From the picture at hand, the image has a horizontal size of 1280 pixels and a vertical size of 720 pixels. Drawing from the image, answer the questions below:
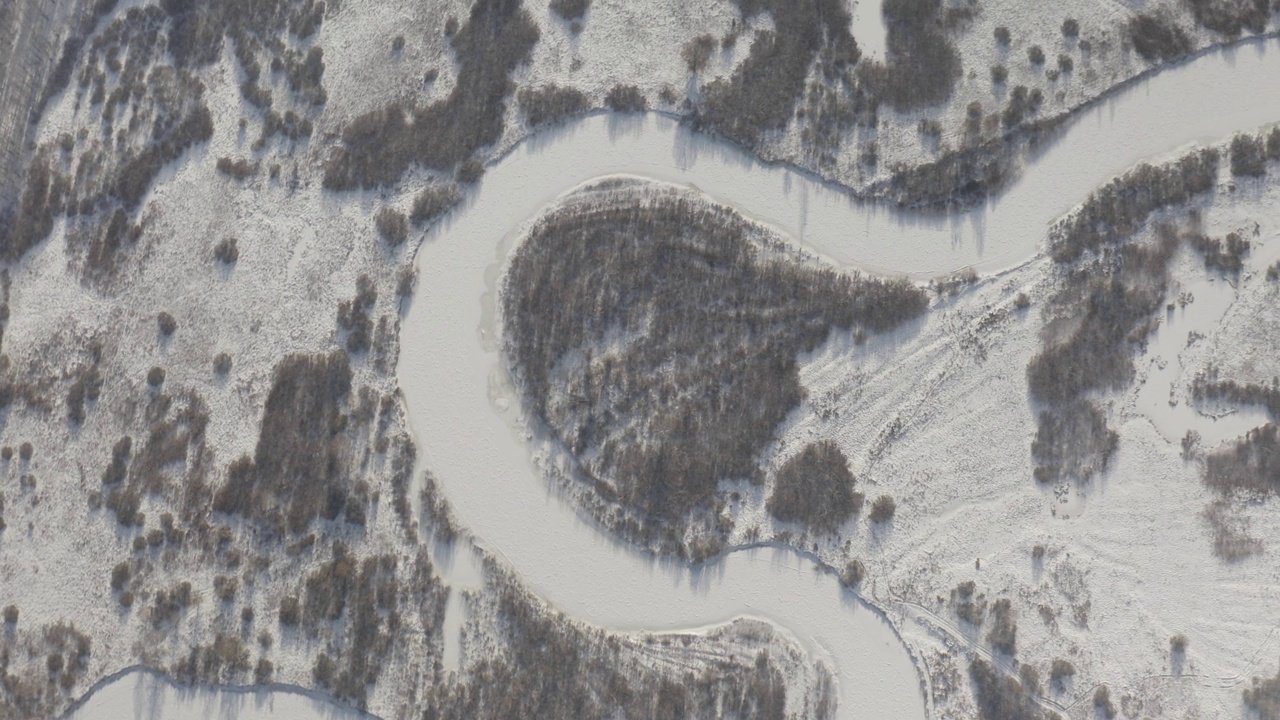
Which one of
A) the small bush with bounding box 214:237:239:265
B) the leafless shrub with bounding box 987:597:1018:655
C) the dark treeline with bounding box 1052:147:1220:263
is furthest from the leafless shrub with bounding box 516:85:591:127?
the leafless shrub with bounding box 987:597:1018:655

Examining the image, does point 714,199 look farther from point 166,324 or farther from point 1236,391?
point 166,324

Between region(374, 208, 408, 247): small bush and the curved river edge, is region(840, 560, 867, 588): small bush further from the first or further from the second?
region(374, 208, 408, 247): small bush

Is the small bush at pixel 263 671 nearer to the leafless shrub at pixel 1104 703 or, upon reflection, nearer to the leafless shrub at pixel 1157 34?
the leafless shrub at pixel 1104 703

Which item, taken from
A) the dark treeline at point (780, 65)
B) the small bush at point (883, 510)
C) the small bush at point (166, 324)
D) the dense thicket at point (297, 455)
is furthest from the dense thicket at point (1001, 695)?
the small bush at point (166, 324)

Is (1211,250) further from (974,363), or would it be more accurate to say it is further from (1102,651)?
(1102,651)

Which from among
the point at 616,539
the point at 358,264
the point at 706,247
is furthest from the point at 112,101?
the point at 616,539
